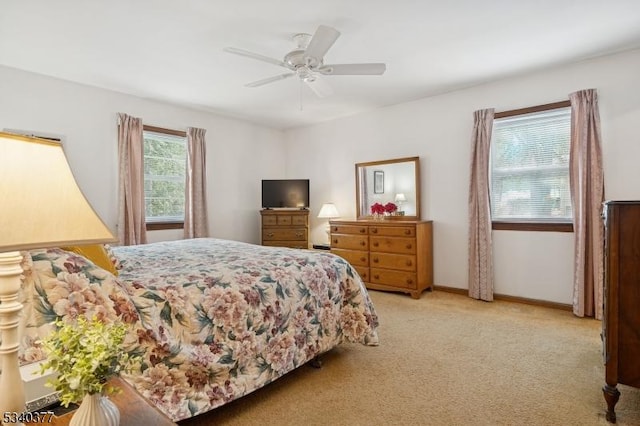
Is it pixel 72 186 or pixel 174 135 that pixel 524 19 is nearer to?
pixel 72 186

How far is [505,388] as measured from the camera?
202cm

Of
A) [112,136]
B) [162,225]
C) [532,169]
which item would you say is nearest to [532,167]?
[532,169]

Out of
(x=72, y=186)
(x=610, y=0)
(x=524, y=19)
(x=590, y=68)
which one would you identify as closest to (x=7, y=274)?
(x=72, y=186)

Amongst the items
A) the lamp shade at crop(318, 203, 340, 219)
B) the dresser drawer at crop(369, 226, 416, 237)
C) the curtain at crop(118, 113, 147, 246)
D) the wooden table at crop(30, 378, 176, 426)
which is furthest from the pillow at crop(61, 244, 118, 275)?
the lamp shade at crop(318, 203, 340, 219)

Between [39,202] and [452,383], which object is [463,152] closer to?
[452,383]

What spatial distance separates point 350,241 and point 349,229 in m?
0.16

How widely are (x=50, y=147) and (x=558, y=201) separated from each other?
13.7ft

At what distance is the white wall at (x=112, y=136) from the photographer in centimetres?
334

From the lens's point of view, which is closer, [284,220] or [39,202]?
[39,202]

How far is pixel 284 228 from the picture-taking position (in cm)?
509

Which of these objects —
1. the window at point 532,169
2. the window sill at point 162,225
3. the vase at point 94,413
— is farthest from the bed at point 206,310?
the window at point 532,169

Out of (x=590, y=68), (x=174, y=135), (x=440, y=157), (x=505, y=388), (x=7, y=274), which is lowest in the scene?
(x=505, y=388)

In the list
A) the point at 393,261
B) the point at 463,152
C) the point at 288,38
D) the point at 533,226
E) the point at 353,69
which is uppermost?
the point at 288,38

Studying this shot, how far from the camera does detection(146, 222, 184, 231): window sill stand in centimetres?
421
